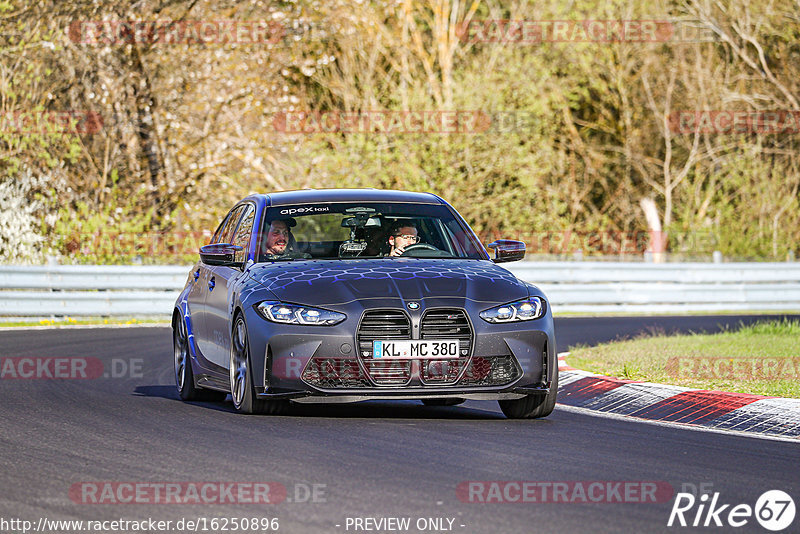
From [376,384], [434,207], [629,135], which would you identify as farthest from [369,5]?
[376,384]

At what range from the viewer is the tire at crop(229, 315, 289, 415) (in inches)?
388

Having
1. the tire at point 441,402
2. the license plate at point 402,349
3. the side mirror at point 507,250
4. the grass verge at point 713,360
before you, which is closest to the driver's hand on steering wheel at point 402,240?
the side mirror at point 507,250

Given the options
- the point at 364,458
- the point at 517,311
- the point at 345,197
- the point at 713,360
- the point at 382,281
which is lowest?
the point at 713,360

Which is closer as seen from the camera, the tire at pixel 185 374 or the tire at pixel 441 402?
the tire at pixel 441 402

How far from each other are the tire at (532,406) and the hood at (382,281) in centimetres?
75

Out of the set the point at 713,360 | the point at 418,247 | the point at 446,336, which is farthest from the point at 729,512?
the point at 713,360

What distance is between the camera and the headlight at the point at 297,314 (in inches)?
371

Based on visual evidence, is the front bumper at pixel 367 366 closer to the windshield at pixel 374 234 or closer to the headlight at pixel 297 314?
the headlight at pixel 297 314

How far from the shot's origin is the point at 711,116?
38906 millimetres

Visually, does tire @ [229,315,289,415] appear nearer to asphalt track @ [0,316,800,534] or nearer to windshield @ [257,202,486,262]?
asphalt track @ [0,316,800,534]

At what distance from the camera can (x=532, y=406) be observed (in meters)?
10.1

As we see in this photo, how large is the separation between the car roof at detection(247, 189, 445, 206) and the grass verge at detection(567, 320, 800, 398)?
8.71 ft

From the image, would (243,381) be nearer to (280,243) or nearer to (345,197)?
(280,243)

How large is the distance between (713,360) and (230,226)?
488 cm
